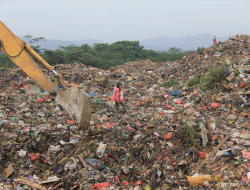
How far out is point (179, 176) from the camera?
3428 millimetres

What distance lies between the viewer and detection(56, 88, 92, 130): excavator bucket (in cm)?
392

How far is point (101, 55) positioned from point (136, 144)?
2233cm

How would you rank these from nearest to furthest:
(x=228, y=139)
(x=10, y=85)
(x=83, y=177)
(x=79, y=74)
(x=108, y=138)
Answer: (x=83, y=177), (x=228, y=139), (x=108, y=138), (x=10, y=85), (x=79, y=74)

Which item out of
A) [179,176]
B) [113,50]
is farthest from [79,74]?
[113,50]

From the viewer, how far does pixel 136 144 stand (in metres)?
4.21

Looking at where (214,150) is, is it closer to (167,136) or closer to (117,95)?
(167,136)

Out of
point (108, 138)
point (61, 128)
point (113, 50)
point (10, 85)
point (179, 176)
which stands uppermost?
point (113, 50)

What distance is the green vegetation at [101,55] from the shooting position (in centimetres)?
1834

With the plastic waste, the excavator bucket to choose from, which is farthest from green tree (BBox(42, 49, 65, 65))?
the plastic waste

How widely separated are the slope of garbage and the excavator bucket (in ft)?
1.71

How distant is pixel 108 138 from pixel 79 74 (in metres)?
5.96

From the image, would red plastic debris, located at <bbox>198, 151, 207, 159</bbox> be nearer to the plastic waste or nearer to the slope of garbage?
the slope of garbage

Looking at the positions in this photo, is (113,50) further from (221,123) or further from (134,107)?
(221,123)

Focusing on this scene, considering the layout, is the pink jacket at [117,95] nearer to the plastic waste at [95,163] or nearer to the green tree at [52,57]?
the plastic waste at [95,163]
